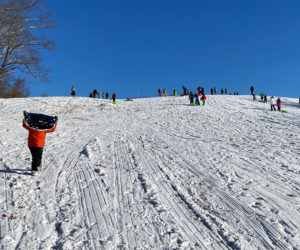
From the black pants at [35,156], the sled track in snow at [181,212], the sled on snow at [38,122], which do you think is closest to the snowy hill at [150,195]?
the sled track in snow at [181,212]

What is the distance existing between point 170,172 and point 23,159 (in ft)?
15.2

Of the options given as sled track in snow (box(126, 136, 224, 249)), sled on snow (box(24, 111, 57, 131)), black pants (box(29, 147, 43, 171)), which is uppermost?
sled on snow (box(24, 111, 57, 131))

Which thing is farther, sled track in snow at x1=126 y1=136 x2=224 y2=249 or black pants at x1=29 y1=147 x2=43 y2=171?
black pants at x1=29 y1=147 x2=43 y2=171

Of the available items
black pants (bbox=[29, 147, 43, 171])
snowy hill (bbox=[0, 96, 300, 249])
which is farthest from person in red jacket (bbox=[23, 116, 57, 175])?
snowy hill (bbox=[0, 96, 300, 249])

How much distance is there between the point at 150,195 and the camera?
187 inches

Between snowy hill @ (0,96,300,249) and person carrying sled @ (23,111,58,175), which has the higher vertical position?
person carrying sled @ (23,111,58,175)

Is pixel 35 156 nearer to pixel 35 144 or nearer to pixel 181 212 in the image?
pixel 35 144

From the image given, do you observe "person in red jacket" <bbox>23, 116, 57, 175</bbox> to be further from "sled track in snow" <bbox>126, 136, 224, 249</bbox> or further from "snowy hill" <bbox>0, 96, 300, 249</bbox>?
"sled track in snow" <bbox>126, 136, 224, 249</bbox>

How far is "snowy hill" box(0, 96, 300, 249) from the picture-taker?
3.37 metres

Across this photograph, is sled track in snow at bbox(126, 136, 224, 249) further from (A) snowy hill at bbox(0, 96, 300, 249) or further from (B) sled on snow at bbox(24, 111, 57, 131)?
(B) sled on snow at bbox(24, 111, 57, 131)

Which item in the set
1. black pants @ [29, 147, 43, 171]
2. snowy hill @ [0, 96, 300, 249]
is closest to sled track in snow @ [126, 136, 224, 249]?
snowy hill @ [0, 96, 300, 249]

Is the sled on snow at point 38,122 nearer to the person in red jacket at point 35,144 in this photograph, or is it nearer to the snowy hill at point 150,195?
the person in red jacket at point 35,144

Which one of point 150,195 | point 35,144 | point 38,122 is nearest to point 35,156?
point 35,144

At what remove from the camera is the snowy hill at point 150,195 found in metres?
3.37
